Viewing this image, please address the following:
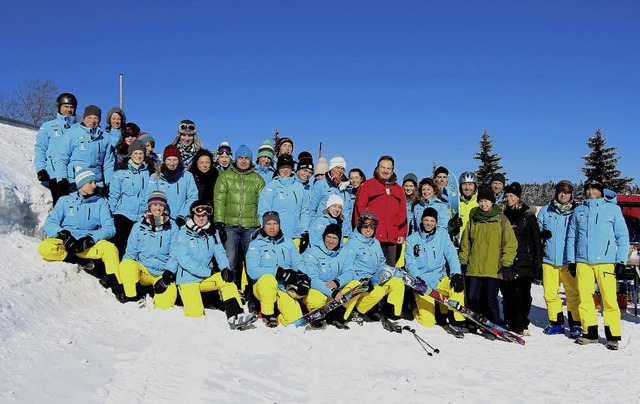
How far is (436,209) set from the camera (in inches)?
315

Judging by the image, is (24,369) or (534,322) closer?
(24,369)

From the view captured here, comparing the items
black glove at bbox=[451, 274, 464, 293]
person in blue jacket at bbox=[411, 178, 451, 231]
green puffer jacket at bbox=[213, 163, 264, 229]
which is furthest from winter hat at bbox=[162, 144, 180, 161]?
black glove at bbox=[451, 274, 464, 293]

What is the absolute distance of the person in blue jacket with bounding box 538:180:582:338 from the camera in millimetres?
7605

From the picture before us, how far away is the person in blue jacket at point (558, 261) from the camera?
761 cm

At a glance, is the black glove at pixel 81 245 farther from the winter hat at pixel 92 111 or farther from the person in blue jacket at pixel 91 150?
the winter hat at pixel 92 111

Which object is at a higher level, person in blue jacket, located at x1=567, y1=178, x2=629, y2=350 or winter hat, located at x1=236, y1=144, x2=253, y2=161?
winter hat, located at x1=236, y1=144, x2=253, y2=161

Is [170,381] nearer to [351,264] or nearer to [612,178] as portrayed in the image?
[351,264]

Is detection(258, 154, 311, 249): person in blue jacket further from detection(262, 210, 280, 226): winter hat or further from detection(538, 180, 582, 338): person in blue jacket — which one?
detection(538, 180, 582, 338): person in blue jacket

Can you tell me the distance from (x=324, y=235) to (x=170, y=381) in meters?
3.25

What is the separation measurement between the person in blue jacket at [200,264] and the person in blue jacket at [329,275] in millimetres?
1032

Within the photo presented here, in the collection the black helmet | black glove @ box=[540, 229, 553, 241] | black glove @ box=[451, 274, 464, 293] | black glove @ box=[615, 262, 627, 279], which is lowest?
black glove @ box=[451, 274, 464, 293]

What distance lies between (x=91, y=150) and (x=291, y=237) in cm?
329

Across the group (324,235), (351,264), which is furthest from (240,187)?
(351,264)

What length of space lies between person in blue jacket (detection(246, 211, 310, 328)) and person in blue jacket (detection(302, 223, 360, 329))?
0.17 metres
